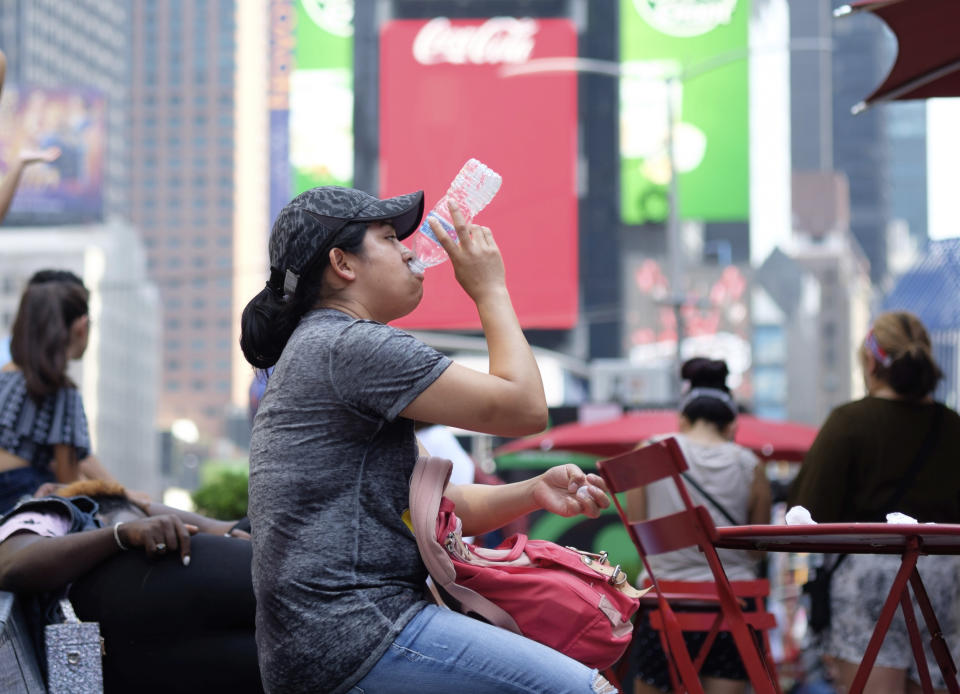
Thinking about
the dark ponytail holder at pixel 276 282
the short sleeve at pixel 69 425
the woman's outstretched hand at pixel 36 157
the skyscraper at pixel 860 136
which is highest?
the skyscraper at pixel 860 136

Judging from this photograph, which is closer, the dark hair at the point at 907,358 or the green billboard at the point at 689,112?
the dark hair at the point at 907,358

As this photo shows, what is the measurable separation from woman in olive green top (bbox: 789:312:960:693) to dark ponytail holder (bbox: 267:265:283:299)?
256 cm

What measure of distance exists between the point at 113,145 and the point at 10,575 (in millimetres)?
176633

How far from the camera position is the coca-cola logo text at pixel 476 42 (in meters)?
56.8

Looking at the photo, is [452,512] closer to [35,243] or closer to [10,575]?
[10,575]

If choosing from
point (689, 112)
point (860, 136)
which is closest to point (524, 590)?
point (689, 112)

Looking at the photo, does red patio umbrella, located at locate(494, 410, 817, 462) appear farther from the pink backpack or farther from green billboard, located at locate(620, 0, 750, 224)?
green billboard, located at locate(620, 0, 750, 224)

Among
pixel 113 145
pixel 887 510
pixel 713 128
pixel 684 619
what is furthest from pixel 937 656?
pixel 113 145

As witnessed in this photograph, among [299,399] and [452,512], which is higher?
[299,399]

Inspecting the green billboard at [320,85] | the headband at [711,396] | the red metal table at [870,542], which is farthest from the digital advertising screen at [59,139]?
the red metal table at [870,542]

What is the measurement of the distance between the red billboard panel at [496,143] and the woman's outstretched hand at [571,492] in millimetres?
48451

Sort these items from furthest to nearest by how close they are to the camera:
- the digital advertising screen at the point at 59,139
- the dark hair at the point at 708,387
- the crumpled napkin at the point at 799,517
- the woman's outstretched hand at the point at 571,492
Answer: the digital advertising screen at the point at 59,139 < the dark hair at the point at 708,387 < the crumpled napkin at the point at 799,517 < the woman's outstretched hand at the point at 571,492

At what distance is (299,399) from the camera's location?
2.87 meters

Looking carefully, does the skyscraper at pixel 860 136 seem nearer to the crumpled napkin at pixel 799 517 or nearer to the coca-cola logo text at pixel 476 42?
the coca-cola logo text at pixel 476 42
